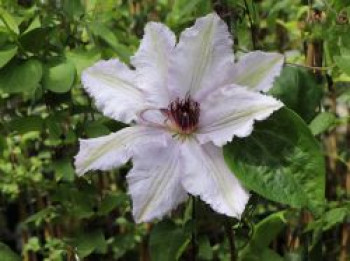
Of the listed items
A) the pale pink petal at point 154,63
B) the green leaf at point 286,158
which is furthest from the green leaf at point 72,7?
the green leaf at point 286,158

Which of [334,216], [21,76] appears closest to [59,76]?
[21,76]

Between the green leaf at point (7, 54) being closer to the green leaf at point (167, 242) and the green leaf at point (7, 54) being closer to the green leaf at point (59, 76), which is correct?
the green leaf at point (59, 76)

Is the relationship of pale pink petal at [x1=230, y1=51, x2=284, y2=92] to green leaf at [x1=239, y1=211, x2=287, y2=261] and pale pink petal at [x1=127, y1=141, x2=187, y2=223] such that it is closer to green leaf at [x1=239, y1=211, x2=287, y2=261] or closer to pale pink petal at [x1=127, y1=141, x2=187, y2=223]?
pale pink petal at [x1=127, y1=141, x2=187, y2=223]

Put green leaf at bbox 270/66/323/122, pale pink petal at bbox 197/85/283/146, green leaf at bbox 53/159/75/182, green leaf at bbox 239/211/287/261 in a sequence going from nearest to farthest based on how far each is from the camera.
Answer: pale pink petal at bbox 197/85/283/146
green leaf at bbox 270/66/323/122
green leaf at bbox 239/211/287/261
green leaf at bbox 53/159/75/182

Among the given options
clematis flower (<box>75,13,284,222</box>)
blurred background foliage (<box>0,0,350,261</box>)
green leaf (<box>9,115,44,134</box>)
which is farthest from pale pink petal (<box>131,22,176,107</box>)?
green leaf (<box>9,115,44,134</box>)

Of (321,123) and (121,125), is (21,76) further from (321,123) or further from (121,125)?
(321,123)

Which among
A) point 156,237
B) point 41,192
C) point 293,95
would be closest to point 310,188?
point 293,95

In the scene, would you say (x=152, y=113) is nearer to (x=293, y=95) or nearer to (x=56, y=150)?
(x=293, y=95)
